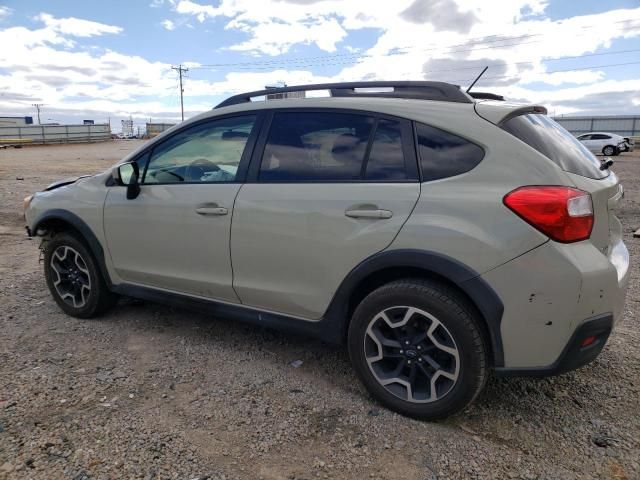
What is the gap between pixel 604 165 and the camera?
3.05 metres

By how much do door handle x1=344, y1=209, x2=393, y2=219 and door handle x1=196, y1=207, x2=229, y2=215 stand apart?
88 centimetres

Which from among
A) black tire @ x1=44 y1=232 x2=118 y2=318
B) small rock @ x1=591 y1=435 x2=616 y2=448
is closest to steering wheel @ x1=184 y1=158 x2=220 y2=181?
black tire @ x1=44 y1=232 x2=118 y2=318

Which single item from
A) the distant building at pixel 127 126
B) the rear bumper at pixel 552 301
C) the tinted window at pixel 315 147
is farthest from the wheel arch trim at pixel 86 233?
the distant building at pixel 127 126

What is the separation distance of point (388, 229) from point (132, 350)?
2175mm

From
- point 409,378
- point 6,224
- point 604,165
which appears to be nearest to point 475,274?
point 409,378

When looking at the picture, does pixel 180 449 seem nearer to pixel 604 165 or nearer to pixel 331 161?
pixel 331 161

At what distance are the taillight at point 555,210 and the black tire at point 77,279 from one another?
323 cm

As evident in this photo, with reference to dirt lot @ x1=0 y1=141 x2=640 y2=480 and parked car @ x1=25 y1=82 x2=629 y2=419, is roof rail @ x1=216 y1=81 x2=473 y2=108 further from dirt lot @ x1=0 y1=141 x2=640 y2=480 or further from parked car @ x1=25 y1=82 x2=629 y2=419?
dirt lot @ x1=0 y1=141 x2=640 y2=480

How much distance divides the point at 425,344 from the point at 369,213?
75 cm

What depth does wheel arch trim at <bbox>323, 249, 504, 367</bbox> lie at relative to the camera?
7.86ft

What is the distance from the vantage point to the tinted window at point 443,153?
2545 millimetres

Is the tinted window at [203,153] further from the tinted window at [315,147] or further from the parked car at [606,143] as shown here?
the parked car at [606,143]

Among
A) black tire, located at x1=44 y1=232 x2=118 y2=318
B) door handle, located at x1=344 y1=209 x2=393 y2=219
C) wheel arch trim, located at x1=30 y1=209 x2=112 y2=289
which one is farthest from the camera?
black tire, located at x1=44 y1=232 x2=118 y2=318

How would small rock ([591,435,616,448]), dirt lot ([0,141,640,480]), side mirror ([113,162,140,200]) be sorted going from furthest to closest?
side mirror ([113,162,140,200])
small rock ([591,435,616,448])
dirt lot ([0,141,640,480])
